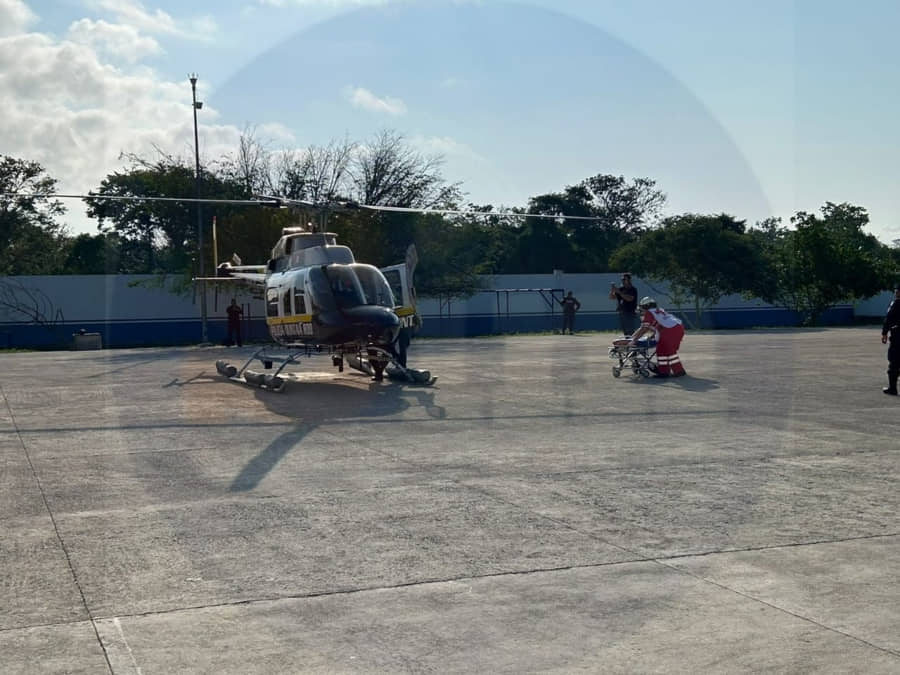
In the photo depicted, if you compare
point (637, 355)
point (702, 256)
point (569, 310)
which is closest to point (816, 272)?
point (702, 256)

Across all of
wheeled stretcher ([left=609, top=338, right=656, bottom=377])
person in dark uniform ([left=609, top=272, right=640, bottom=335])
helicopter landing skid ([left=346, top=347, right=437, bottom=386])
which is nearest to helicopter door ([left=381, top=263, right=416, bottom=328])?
helicopter landing skid ([left=346, top=347, right=437, bottom=386])

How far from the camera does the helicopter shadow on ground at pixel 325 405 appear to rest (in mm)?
10156

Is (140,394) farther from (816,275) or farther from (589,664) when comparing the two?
(816,275)

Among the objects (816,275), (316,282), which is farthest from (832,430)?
(816,275)

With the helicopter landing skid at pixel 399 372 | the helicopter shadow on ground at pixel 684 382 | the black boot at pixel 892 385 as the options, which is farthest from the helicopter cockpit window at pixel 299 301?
the black boot at pixel 892 385

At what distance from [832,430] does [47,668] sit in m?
9.52

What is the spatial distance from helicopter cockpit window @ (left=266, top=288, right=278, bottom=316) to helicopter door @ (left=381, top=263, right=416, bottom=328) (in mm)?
2278

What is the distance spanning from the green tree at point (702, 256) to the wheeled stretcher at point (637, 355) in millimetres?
30037

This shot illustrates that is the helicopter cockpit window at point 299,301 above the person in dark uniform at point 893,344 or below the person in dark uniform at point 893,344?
above

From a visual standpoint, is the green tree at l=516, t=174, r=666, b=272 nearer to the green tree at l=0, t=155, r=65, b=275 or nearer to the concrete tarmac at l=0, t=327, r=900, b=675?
the green tree at l=0, t=155, r=65, b=275

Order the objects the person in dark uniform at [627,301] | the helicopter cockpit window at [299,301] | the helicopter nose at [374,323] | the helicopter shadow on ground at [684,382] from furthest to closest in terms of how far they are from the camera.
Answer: the person in dark uniform at [627,301] < the helicopter cockpit window at [299,301] < the helicopter nose at [374,323] < the helicopter shadow on ground at [684,382]

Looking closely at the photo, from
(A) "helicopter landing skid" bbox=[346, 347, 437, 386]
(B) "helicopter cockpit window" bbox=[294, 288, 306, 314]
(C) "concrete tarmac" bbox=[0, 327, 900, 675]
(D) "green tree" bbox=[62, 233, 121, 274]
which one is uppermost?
(D) "green tree" bbox=[62, 233, 121, 274]

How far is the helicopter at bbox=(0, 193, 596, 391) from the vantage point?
685 inches

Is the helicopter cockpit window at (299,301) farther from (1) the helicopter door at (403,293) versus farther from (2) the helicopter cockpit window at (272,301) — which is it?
(1) the helicopter door at (403,293)
